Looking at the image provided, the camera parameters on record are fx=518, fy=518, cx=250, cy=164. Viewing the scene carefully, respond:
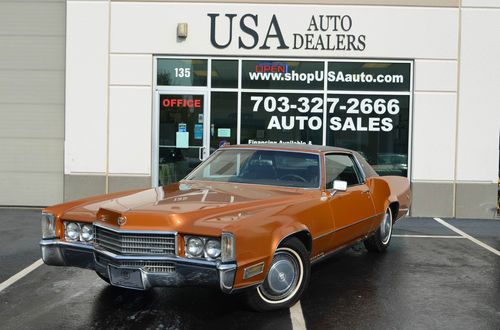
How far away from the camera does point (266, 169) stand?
5.45m

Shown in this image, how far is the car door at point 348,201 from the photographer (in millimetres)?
5273

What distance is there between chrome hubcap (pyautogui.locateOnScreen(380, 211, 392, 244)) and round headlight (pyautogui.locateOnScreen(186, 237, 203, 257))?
11.9 ft

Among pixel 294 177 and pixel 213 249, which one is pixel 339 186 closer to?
pixel 294 177

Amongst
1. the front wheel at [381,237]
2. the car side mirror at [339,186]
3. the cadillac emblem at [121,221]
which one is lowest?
the front wheel at [381,237]

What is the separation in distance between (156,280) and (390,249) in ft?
14.3

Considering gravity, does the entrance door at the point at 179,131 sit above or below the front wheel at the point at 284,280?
above

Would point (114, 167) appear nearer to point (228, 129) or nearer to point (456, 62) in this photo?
point (228, 129)

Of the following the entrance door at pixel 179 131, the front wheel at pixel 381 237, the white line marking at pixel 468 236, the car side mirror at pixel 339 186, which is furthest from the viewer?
the entrance door at pixel 179 131

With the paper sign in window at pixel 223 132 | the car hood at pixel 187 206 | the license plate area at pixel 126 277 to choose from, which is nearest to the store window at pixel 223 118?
the paper sign in window at pixel 223 132

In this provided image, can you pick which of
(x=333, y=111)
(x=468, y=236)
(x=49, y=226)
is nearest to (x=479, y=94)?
(x=333, y=111)

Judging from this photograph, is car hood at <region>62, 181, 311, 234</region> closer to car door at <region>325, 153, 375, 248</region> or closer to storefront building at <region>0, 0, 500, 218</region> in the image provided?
car door at <region>325, 153, 375, 248</region>

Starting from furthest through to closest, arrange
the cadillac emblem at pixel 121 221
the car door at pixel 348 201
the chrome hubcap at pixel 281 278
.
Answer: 1. the car door at pixel 348 201
2. the chrome hubcap at pixel 281 278
3. the cadillac emblem at pixel 121 221

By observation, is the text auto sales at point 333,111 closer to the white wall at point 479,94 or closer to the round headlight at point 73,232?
the white wall at point 479,94

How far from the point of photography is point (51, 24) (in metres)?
11.1
